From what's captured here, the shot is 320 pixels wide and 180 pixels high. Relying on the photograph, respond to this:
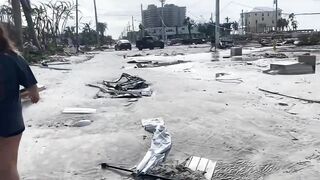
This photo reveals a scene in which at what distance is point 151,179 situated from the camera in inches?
192

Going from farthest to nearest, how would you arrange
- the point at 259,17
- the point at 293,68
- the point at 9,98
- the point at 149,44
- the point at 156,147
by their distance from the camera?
the point at 259,17 → the point at 149,44 → the point at 293,68 → the point at 156,147 → the point at 9,98

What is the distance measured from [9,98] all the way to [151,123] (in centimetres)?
389

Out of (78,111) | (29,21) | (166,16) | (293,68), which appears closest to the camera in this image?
(78,111)

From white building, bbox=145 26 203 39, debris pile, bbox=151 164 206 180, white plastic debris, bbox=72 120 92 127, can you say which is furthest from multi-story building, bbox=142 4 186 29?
debris pile, bbox=151 164 206 180

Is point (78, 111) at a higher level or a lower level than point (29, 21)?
lower

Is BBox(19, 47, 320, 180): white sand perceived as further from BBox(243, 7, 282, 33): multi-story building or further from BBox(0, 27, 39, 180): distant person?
BBox(243, 7, 282, 33): multi-story building

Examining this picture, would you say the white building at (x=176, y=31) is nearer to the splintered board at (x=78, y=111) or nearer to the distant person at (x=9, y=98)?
the splintered board at (x=78, y=111)

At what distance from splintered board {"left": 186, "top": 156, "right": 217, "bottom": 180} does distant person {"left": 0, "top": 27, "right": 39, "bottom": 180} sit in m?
2.20

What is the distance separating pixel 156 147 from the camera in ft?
19.2

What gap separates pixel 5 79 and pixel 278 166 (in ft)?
10.7

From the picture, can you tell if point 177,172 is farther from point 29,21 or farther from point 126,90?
point 29,21

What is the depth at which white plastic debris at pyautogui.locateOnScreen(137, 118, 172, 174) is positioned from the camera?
5.21m

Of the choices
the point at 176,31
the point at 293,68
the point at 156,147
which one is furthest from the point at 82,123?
the point at 176,31

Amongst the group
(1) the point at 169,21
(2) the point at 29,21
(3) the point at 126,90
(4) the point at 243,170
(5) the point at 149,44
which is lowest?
(4) the point at 243,170
